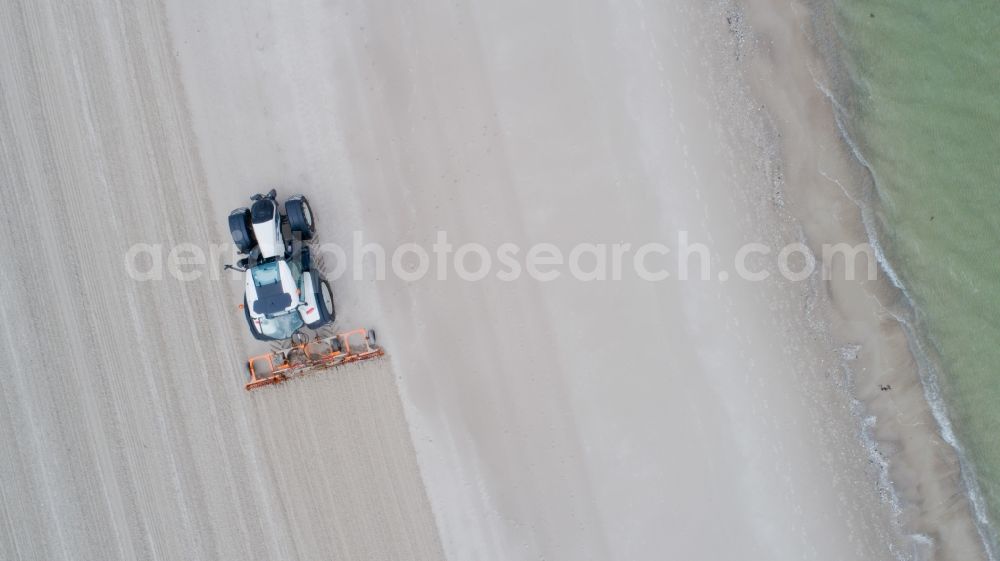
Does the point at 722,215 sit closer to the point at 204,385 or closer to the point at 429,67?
the point at 429,67

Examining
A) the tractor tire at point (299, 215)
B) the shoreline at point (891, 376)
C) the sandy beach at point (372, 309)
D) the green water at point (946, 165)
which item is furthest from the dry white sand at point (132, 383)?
the green water at point (946, 165)

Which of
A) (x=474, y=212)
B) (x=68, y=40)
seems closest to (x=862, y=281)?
(x=474, y=212)

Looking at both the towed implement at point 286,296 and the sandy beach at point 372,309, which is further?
the sandy beach at point 372,309

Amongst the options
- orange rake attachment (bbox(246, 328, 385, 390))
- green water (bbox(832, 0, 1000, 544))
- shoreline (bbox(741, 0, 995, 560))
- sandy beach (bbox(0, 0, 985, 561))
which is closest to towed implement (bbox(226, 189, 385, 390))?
orange rake attachment (bbox(246, 328, 385, 390))

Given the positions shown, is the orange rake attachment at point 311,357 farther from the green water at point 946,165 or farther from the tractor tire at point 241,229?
the green water at point 946,165

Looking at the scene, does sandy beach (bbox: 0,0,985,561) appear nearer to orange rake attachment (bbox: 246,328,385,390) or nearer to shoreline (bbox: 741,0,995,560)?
orange rake attachment (bbox: 246,328,385,390)
